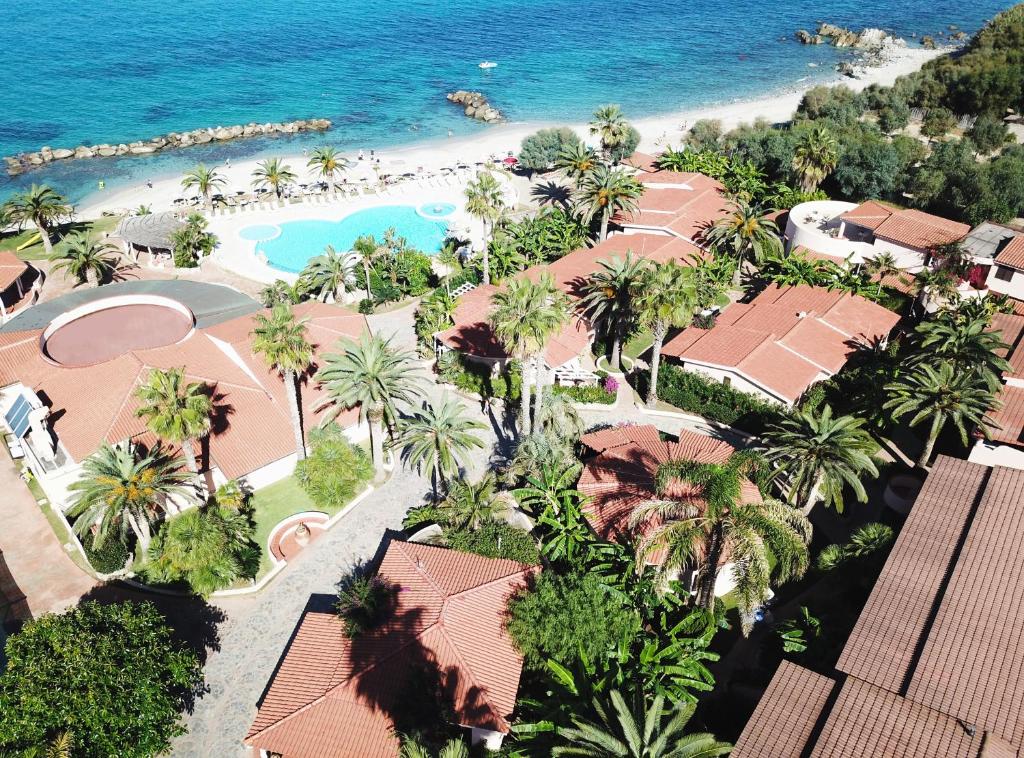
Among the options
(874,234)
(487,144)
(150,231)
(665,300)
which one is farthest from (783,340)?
(487,144)

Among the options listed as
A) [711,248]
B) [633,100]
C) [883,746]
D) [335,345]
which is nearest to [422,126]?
[633,100]

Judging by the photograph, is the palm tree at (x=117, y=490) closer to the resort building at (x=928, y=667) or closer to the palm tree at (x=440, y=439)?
the palm tree at (x=440, y=439)

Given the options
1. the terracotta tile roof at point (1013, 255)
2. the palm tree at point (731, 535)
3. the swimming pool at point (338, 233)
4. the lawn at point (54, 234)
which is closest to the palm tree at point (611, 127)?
the swimming pool at point (338, 233)

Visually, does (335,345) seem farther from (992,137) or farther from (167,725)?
(992,137)

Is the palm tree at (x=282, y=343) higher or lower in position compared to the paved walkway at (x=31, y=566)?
higher

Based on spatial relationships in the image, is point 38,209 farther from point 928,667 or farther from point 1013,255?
point 1013,255

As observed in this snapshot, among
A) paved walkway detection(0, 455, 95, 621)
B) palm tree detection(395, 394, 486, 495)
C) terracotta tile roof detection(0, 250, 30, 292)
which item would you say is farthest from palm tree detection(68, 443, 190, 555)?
terracotta tile roof detection(0, 250, 30, 292)
